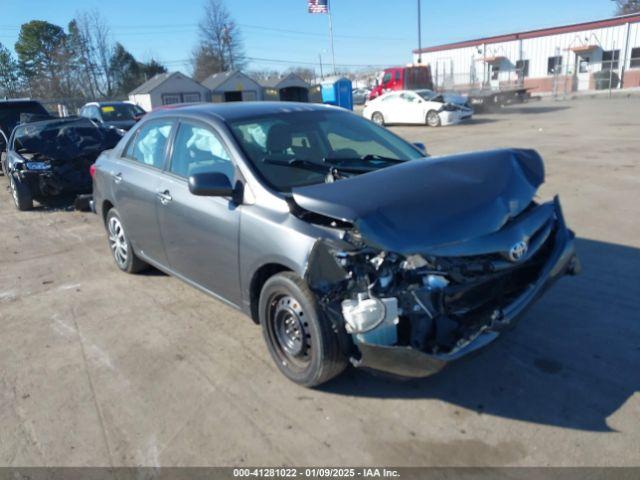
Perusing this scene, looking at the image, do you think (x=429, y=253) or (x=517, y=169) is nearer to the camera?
(x=429, y=253)

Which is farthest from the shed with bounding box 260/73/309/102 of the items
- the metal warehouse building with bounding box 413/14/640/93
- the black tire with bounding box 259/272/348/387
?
the black tire with bounding box 259/272/348/387

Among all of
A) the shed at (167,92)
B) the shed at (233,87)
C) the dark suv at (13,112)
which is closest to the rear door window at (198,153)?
the dark suv at (13,112)

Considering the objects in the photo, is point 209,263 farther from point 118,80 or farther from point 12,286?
point 118,80

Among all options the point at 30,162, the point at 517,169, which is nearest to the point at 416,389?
the point at 517,169

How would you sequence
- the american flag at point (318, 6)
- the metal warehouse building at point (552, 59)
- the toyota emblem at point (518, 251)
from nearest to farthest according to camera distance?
the toyota emblem at point (518, 251)
the american flag at point (318, 6)
the metal warehouse building at point (552, 59)

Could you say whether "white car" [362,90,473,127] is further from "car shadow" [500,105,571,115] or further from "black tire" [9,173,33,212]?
"black tire" [9,173,33,212]

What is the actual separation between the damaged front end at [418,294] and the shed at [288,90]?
116ft

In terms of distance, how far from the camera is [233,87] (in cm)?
3866

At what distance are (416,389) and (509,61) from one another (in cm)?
5008

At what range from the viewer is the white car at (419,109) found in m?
20.8

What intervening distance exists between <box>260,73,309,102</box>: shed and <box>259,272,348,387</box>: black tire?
35.0 meters

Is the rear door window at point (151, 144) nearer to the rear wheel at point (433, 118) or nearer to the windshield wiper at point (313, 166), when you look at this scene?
the windshield wiper at point (313, 166)

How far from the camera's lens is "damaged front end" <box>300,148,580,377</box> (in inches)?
107

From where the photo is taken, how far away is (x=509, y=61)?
154 ft
